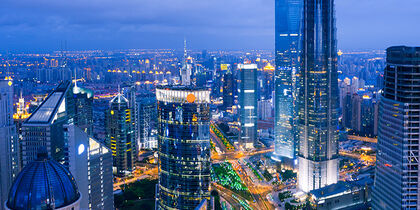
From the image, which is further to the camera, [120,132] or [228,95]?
[228,95]

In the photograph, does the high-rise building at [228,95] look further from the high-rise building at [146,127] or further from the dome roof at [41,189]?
the dome roof at [41,189]

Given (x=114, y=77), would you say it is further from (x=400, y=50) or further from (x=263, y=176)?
(x=400, y=50)

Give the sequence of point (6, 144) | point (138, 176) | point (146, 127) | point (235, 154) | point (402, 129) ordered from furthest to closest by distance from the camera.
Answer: point (146, 127), point (235, 154), point (138, 176), point (6, 144), point (402, 129)

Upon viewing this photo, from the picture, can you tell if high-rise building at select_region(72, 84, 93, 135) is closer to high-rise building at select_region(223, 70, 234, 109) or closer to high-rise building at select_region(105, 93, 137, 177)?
high-rise building at select_region(105, 93, 137, 177)

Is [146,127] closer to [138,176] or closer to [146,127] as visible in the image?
[146,127]

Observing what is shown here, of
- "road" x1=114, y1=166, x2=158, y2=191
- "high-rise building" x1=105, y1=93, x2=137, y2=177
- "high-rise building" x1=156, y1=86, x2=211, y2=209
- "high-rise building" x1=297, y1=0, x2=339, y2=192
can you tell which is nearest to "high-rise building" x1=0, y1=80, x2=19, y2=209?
"high-rise building" x1=156, y1=86, x2=211, y2=209

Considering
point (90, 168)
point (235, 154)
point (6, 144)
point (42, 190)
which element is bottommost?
point (235, 154)

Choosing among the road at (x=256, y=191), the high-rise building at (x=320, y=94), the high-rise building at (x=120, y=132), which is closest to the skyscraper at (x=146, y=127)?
the high-rise building at (x=120, y=132)

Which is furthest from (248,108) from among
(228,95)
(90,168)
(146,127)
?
(90,168)
